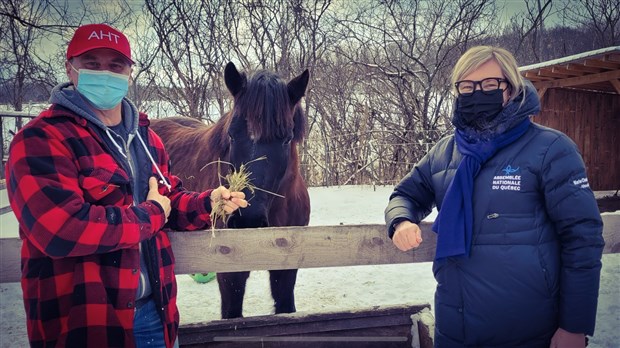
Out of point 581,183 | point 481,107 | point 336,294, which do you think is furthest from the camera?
point 336,294

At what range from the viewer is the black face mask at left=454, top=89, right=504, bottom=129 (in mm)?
1597

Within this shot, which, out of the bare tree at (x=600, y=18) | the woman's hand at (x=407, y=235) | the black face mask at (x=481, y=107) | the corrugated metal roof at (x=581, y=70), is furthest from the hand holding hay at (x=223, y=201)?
the bare tree at (x=600, y=18)

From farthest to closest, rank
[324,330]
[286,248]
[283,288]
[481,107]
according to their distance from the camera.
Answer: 1. [283,288]
2. [324,330]
3. [286,248]
4. [481,107]

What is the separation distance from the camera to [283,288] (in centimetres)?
321

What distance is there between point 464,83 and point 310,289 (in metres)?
3.65

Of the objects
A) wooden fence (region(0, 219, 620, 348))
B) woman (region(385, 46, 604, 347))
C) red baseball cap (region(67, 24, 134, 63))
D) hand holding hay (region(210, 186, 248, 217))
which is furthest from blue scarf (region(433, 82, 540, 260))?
red baseball cap (region(67, 24, 134, 63))

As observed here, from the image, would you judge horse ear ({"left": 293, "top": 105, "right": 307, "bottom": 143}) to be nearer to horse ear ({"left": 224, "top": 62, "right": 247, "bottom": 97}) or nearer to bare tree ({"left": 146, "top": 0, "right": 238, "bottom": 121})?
horse ear ({"left": 224, "top": 62, "right": 247, "bottom": 97})

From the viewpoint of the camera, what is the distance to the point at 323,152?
13078 mm

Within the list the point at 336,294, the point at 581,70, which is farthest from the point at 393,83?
the point at 336,294

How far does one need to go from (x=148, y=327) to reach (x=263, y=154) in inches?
52.6

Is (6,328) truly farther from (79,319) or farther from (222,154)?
(79,319)

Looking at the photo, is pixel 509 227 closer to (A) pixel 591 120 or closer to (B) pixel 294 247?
(B) pixel 294 247

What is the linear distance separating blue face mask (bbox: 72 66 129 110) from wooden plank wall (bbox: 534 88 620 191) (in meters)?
10.3

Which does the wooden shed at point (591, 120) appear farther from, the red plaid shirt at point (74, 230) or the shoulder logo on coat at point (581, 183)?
the red plaid shirt at point (74, 230)
